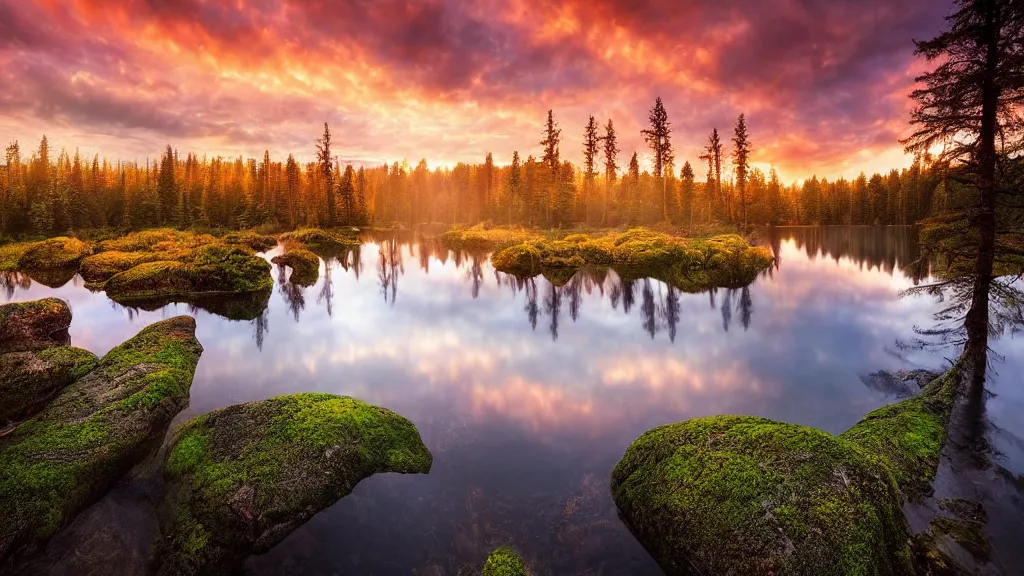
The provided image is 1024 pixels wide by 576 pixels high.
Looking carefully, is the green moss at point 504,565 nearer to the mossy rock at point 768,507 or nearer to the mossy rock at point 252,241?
the mossy rock at point 768,507

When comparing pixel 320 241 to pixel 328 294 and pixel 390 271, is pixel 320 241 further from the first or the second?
pixel 328 294

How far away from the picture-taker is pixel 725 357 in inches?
436

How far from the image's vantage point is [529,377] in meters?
9.91

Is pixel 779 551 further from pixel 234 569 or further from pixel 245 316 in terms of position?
pixel 245 316

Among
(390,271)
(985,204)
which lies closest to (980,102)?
(985,204)

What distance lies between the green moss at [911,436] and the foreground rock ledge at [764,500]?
0.04 metres

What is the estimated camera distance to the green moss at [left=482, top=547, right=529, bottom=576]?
4.35m

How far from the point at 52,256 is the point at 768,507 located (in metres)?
40.4

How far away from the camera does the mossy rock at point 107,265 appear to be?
22438mm

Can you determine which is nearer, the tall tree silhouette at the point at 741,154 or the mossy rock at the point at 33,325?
the mossy rock at the point at 33,325

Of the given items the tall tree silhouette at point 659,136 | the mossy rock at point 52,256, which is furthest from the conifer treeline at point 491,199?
the mossy rock at point 52,256

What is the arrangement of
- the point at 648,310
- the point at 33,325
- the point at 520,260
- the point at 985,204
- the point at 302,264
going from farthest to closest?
1. the point at 520,260
2. the point at 302,264
3. the point at 648,310
4. the point at 33,325
5. the point at 985,204

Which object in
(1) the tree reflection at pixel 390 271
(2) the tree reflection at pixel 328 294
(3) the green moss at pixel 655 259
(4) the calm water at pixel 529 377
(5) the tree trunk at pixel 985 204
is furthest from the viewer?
(3) the green moss at pixel 655 259

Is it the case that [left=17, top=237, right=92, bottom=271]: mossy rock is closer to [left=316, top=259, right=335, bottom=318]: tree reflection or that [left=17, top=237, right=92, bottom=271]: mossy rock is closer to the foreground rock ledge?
[left=316, top=259, right=335, bottom=318]: tree reflection
